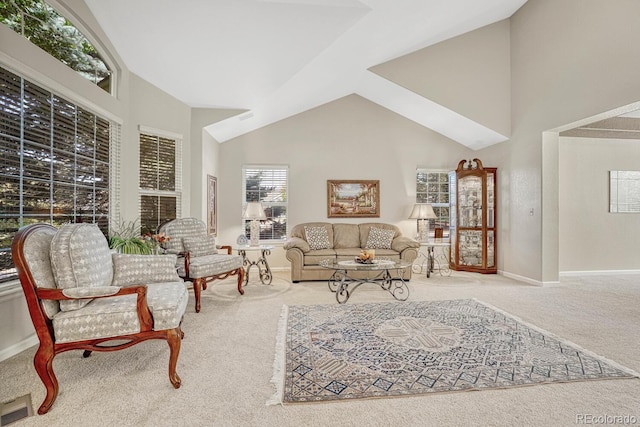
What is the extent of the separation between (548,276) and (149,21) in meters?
6.32

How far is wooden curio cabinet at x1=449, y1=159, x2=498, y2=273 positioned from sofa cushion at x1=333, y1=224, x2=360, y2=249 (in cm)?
195

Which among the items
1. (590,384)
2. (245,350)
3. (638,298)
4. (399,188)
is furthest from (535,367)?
(399,188)

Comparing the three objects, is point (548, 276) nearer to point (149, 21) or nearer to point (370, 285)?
point (370, 285)

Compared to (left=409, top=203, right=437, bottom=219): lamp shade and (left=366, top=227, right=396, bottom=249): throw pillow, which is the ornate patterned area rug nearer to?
→ (left=366, top=227, right=396, bottom=249): throw pillow

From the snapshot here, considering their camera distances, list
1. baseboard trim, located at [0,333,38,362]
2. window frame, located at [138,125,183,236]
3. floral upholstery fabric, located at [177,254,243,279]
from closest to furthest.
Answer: baseboard trim, located at [0,333,38,362], floral upholstery fabric, located at [177,254,243,279], window frame, located at [138,125,183,236]

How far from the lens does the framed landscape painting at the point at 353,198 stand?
6.40 metres

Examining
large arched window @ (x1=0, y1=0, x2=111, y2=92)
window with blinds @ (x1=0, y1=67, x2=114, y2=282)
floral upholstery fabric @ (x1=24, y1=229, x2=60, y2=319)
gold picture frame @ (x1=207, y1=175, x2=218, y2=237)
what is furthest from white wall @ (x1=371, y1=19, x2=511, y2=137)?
floral upholstery fabric @ (x1=24, y1=229, x2=60, y2=319)

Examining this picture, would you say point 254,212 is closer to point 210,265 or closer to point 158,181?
point 158,181

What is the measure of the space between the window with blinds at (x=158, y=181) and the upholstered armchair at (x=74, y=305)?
225cm

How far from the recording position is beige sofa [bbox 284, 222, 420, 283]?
17.2 ft

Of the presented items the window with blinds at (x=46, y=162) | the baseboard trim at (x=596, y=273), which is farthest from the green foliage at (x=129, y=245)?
the baseboard trim at (x=596, y=273)

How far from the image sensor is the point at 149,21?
135 inches

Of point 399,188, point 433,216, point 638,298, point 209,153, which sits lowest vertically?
point 638,298

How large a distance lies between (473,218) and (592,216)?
84.0 inches
